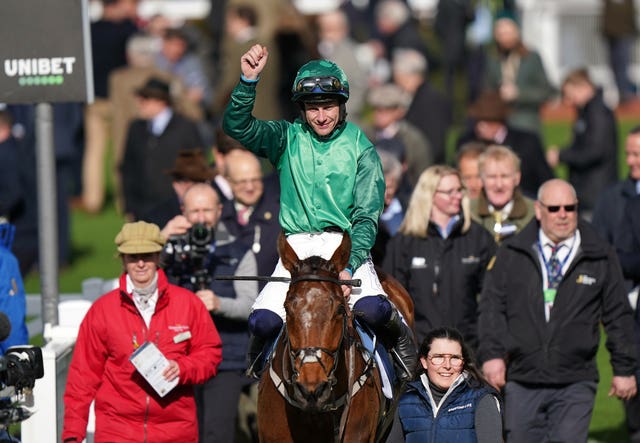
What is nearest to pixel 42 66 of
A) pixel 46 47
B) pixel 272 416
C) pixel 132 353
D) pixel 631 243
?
pixel 46 47

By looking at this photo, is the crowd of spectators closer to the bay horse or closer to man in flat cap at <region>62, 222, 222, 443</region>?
man in flat cap at <region>62, 222, 222, 443</region>

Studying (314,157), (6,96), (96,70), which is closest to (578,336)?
(314,157)

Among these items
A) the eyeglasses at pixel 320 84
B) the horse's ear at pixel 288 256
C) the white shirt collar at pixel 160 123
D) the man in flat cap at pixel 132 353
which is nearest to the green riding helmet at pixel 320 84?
the eyeglasses at pixel 320 84

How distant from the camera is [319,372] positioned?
25.4 feet

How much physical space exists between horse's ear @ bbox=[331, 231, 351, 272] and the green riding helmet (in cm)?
81

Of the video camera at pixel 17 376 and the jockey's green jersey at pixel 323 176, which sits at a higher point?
the jockey's green jersey at pixel 323 176

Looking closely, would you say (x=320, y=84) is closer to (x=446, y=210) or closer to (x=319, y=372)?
(x=319, y=372)

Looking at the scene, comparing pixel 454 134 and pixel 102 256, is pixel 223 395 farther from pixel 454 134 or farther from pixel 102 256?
pixel 454 134

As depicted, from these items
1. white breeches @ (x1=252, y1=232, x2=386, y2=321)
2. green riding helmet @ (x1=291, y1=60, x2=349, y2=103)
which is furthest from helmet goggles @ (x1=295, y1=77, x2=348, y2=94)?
white breeches @ (x1=252, y1=232, x2=386, y2=321)

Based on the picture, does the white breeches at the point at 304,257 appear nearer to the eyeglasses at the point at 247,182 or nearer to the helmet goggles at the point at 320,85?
the helmet goggles at the point at 320,85

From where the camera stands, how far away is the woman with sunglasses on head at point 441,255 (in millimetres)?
11148

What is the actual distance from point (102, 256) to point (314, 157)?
1147 centimetres

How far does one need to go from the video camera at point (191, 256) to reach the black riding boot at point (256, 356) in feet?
6.42

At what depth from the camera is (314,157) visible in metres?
8.74
